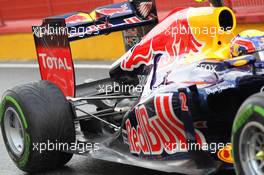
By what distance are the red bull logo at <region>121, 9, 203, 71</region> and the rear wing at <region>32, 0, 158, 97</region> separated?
495 mm

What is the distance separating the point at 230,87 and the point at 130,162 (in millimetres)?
1007

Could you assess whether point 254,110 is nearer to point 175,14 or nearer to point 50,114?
point 175,14

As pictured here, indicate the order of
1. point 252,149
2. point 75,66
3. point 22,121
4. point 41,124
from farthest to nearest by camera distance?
point 75,66, point 22,121, point 41,124, point 252,149

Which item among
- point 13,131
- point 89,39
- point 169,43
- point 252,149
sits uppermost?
point 169,43

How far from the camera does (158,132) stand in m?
4.66

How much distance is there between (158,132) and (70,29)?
1.47 m

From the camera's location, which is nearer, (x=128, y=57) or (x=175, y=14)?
(x=175, y=14)

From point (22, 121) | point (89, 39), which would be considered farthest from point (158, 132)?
point (89, 39)

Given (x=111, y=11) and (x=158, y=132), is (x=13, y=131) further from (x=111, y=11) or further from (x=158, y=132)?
(x=158, y=132)

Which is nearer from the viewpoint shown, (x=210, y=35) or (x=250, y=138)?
(x=250, y=138)

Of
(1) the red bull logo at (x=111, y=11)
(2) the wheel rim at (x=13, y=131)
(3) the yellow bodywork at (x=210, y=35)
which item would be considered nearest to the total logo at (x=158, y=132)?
(3) the yellow bodywork at (x=210, y=35)

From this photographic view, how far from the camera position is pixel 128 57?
557 centimetres

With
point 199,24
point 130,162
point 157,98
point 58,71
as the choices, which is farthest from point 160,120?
point 58,71

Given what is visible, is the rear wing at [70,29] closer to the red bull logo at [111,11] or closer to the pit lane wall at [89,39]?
the red bull logo at [111,11]
